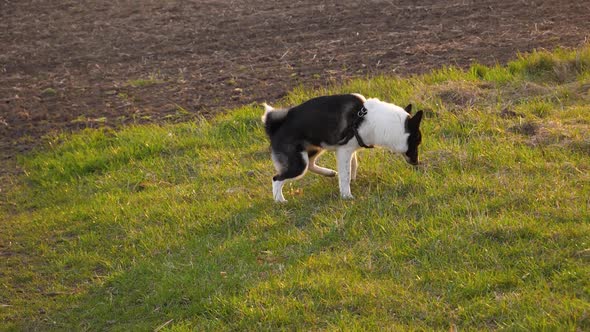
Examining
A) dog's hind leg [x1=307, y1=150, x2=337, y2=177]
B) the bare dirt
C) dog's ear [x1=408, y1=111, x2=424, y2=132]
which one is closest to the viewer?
dog's ear [x1=408, y1=111, x2=424, y2=132]

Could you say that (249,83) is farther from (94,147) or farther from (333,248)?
(333,248)

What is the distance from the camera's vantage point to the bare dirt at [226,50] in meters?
11.0

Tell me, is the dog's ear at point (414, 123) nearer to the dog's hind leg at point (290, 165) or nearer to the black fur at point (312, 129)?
the black fur at point (312, 129)

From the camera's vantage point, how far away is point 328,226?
22.5 feet

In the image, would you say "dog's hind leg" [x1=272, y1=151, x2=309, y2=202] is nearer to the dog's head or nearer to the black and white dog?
the black and white dog

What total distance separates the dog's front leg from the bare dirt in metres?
3.32

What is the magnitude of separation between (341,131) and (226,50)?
6.12 metres

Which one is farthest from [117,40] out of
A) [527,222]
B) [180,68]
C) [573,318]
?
[573,318]

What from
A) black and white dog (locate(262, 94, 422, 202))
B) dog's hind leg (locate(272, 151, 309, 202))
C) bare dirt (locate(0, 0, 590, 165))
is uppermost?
black and white dog (locate(262, 94, 422, 202))

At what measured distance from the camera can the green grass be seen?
18.2 ft

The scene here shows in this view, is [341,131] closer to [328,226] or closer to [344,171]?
[344,171]

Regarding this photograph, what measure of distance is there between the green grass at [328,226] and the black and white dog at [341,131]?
0.32 metres

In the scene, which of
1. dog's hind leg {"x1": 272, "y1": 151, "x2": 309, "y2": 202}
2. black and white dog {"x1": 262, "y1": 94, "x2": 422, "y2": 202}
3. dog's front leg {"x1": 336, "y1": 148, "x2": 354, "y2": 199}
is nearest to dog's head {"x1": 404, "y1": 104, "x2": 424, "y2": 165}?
black and white dog {"x1": 262, "y1": 94, "x2": 422, "y2": 202}

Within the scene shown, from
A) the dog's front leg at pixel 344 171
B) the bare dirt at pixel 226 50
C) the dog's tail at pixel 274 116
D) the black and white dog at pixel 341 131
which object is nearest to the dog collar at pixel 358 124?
the black and white dog at pixel 341 131
